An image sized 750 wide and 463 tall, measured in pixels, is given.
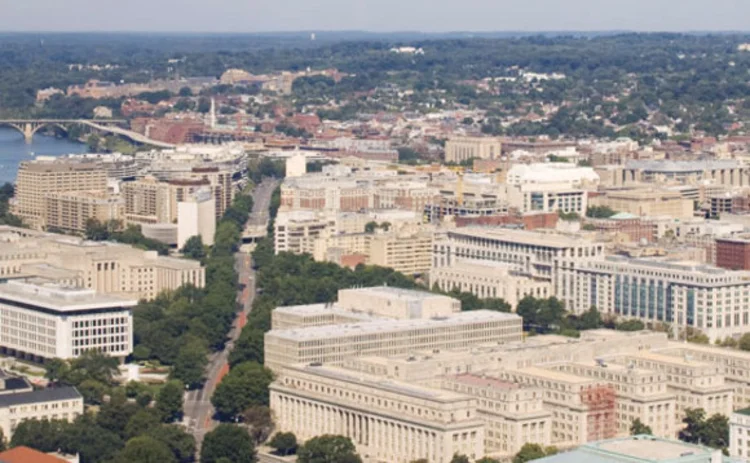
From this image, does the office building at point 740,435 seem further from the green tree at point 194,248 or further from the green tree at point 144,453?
the green tree at point 194,248

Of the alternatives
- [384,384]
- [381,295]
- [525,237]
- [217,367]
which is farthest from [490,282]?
[384,384]

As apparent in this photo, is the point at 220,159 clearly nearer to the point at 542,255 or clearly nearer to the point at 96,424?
the point at 542,255

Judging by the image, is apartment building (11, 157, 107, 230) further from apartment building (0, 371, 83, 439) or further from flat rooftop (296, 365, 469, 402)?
flat rooftop (296, 365, 469, 402)

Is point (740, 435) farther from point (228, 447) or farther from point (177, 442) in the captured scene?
point (177, 442)

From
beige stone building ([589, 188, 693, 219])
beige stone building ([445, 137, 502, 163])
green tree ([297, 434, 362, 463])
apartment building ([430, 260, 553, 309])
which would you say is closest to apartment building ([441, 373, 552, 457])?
green tree ([297, 434, 362, 463])

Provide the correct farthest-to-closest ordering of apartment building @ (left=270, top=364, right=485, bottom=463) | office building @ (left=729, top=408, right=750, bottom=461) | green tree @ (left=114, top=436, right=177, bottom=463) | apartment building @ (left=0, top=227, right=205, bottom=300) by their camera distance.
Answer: apartment building @ (left=0, top=227, right=205, bottom=300) → apartment building @ (left=270, top=364, right=485, bottom=463) → office building @ (left=729, top=408, right=750, bottom=461) → green tree @ (left=114, top=436, right=177, bottom=463)
